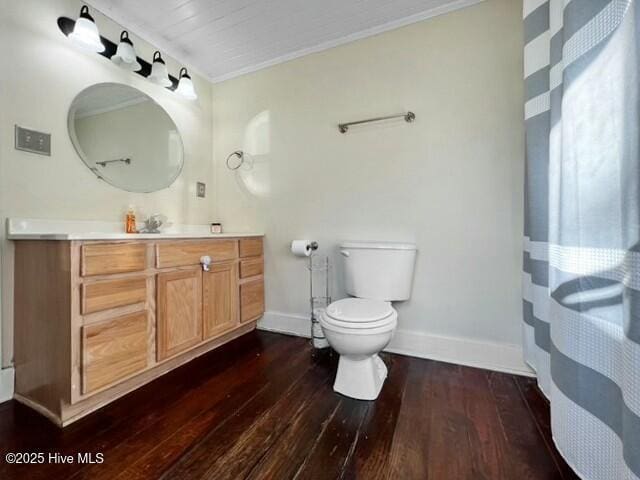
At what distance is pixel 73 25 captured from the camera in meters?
1.52

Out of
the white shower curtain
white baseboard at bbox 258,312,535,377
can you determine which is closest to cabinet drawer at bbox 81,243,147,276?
white baseboard at bbox 258,312,535,377

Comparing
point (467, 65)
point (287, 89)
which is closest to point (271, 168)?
point (287, 89)

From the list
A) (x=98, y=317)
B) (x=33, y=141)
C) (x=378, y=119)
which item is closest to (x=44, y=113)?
(x=33, y=141)

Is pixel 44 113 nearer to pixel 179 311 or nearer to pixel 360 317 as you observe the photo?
pixel 179 311

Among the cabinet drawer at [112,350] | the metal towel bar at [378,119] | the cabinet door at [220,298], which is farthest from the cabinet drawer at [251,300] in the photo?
the metal towel bar at [378,119]

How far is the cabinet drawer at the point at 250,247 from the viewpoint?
2014 mm

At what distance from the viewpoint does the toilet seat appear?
1.24 meters

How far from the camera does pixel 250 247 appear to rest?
6.82ft

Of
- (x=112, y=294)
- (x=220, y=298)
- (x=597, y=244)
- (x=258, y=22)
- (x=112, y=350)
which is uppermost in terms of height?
(x=258, y=22)

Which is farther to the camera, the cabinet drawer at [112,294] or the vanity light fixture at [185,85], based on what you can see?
the vanity light fixture at [185,85]

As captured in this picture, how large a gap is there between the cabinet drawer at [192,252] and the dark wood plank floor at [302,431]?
629 mm

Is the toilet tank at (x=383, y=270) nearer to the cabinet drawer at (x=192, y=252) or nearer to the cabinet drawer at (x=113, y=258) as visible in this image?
the cabinet drawer at (x=192, y=252)

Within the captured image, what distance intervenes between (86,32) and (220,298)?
1605 millimetres

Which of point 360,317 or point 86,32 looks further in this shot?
point 86,32
